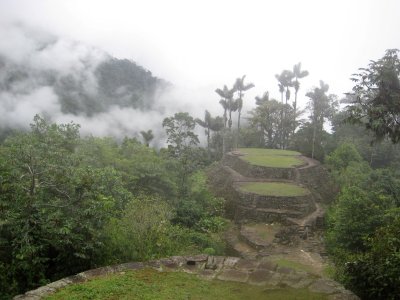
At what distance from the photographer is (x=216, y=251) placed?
14.3m

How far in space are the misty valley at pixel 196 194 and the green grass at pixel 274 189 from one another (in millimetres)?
159

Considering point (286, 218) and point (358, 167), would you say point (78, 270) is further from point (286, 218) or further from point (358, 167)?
point (358, 167)

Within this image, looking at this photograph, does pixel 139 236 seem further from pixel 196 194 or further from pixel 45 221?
pixel 196 194

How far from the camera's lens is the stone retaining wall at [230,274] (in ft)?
21.3

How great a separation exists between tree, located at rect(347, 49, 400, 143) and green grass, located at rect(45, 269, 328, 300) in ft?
12.5

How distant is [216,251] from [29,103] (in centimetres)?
2600

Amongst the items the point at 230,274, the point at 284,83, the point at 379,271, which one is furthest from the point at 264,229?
the point at 284,83

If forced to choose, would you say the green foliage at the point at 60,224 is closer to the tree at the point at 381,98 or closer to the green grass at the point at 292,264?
the green grass at the point at 292,264

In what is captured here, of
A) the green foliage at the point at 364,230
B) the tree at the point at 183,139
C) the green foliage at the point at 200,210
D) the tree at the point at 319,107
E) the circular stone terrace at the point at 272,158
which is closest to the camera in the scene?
the green foliage at the point at 364,230

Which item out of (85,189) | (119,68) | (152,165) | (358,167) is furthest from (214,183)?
(119,68)

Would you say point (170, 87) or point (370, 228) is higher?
point (170, 87)

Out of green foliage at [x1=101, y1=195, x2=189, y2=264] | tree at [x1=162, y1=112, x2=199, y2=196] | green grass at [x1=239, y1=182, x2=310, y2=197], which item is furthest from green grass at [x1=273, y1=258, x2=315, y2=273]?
tree at [x1=162, y1=112, x2=199, y2=196]

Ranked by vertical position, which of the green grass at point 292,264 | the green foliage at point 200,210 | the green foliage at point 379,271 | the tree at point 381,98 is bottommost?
the green grass at point 292,264

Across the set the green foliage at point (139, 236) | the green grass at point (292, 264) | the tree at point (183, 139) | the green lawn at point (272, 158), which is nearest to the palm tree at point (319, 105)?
the green lawn at point (272, 158)
